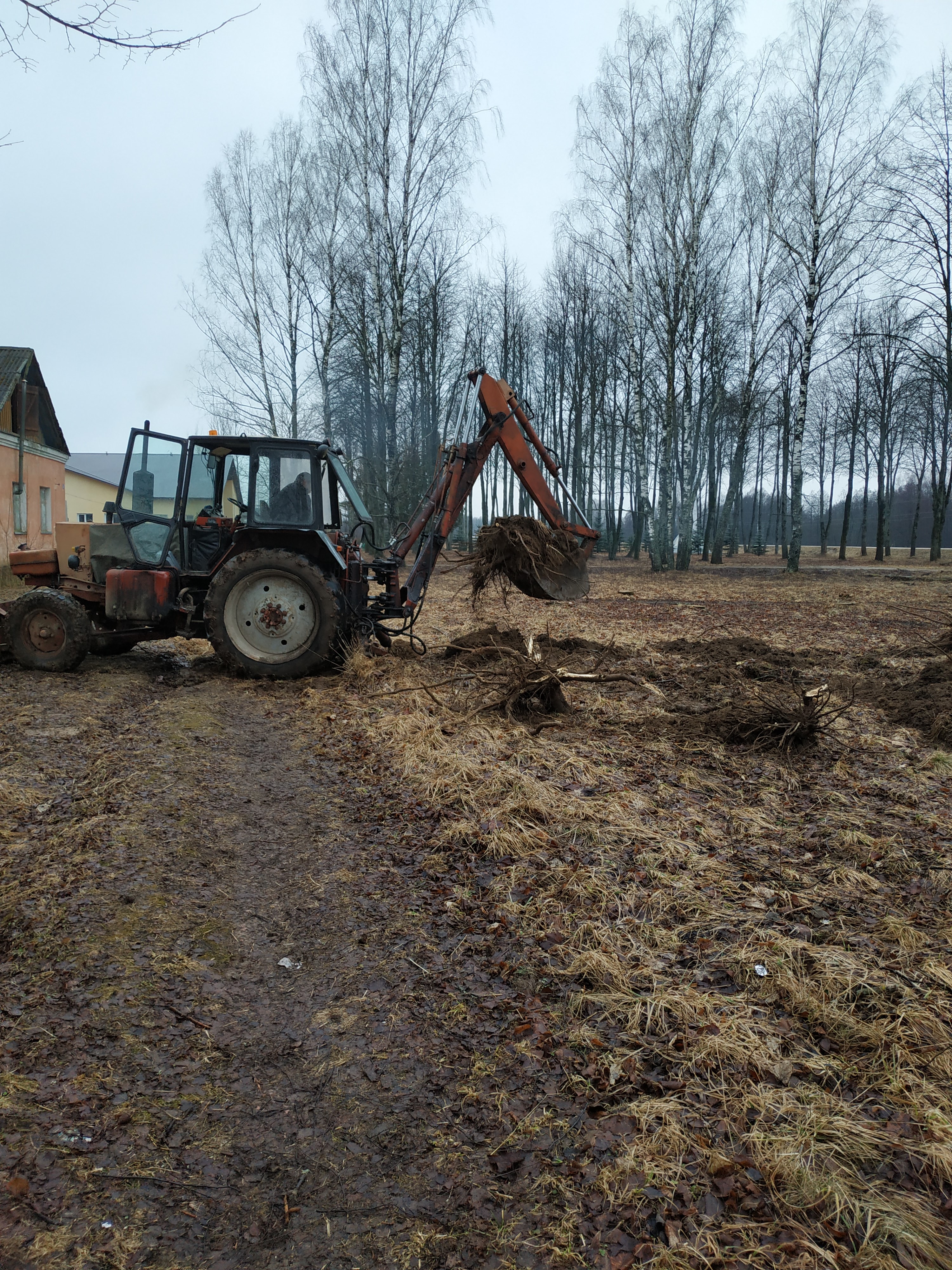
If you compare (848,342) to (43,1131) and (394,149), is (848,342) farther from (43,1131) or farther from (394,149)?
(43,1131)

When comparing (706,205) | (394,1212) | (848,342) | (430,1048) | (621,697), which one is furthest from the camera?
(848,342)

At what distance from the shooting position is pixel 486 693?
7141mm

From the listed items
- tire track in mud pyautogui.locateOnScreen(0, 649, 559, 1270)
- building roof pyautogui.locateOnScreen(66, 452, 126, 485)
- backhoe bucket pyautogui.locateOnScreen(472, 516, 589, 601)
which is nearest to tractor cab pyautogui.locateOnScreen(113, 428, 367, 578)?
backhoe bucket pyautogui.locateOnScreen(472, 516, 589, 601)

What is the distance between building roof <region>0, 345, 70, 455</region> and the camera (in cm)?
2238

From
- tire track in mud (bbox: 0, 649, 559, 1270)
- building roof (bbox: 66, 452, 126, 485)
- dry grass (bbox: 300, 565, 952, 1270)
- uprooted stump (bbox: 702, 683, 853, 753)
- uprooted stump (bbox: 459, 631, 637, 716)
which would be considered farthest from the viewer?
building roof (bbox: 66, 452, 126, 485)

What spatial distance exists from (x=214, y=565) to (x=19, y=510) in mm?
18566

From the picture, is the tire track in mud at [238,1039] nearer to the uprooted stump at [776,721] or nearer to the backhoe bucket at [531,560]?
the uprooted stump at [776,721]

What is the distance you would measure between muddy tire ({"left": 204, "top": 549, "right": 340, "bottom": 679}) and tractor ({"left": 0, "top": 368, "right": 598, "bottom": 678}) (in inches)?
0.4

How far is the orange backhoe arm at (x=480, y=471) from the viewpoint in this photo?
29.9ft

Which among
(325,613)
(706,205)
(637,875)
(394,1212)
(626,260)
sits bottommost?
(394,1212)

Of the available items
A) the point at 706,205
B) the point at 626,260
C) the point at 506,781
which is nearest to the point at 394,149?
the point at 626,260

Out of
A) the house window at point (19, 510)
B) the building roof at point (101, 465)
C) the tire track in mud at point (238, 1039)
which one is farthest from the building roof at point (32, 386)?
the tire track in mud at point (238, 1039)

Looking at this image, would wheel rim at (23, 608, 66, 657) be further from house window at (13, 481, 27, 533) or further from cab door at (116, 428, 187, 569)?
house window at (13, 481, 27, 533)

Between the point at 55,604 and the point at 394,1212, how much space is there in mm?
7436
